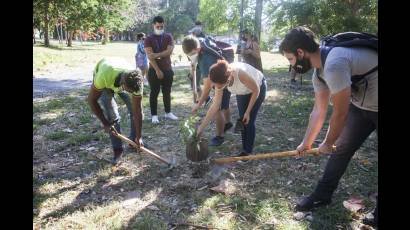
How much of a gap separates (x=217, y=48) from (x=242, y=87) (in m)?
1.52

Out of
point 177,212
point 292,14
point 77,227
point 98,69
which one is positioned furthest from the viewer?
point 292,14

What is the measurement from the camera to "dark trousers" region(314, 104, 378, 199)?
10.4ft

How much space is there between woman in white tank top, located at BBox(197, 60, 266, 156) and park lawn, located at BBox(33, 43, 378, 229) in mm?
570

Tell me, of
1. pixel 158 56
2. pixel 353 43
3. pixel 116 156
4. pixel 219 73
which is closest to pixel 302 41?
pixel 353 43

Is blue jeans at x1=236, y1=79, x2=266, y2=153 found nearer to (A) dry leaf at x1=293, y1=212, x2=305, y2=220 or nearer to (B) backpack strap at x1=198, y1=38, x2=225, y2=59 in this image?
(B) backpack strap at x1=198, y1=38, x2=225, y2=59

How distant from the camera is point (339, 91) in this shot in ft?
9.02

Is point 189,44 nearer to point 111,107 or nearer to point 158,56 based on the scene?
point 158,56

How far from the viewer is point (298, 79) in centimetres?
1272

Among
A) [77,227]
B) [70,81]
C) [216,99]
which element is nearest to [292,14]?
[70,81]

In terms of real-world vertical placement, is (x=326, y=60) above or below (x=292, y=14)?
below

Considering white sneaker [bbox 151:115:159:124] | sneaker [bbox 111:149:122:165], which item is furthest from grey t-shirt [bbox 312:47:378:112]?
white sneaker [bbox 151:115:159:124]
